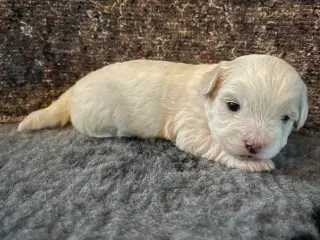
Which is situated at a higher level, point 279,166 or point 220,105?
point 220,105

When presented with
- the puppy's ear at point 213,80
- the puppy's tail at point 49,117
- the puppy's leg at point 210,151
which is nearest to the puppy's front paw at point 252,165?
the puppy's leg at point 210,151

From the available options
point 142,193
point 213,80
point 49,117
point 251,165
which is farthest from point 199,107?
point 49,117

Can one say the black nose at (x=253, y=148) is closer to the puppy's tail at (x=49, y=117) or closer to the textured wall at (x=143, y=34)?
the textured wall at (x=143, y=34)

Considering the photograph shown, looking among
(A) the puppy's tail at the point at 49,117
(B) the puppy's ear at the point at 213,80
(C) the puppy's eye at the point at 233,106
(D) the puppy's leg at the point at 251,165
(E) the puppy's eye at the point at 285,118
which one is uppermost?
(B) the puppy's ear at the point at 213,80

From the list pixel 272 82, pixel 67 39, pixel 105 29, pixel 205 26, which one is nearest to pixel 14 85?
pixel 67 39

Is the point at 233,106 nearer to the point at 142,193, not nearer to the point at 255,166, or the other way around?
the point at 255,166

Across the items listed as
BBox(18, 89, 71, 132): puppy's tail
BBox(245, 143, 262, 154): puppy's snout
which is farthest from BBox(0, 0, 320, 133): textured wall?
BBox(245, 143, 262, 154): puppy's snout

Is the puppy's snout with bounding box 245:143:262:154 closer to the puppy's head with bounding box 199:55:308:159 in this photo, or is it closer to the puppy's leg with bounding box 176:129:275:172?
the puppy's head with bounding box 199:55:308:159

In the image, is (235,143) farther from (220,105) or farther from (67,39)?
(67,39)
